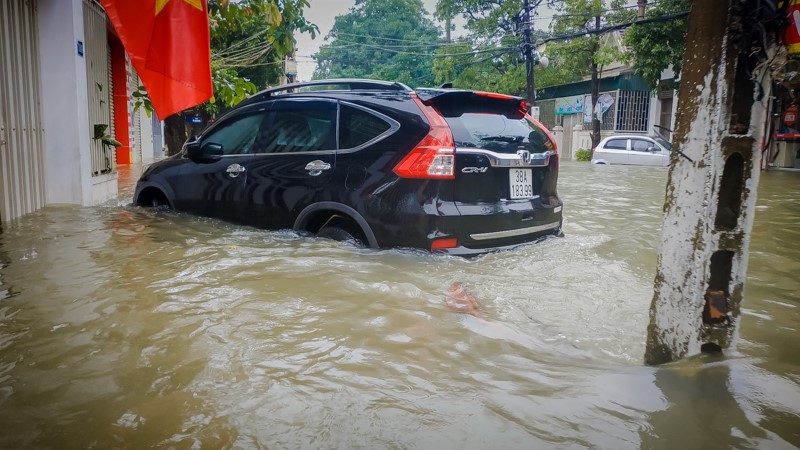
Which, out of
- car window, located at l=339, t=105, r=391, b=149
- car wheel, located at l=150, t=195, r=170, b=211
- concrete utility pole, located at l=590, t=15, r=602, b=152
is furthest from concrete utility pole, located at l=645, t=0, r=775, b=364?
concrete utility pole, located at l=590, t=15, r=602, b=152

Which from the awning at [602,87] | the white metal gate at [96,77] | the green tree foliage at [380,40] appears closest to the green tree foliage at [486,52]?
the awning at [602,87]

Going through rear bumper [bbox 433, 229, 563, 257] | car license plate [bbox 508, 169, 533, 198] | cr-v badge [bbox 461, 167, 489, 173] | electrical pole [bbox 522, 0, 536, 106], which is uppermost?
electrical pole [bbox 522, 0, 536, 106]

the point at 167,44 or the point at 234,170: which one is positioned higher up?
the point at 167,44

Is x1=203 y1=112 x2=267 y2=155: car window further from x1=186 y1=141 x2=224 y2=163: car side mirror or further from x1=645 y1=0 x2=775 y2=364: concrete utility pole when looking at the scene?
x1=645 y1=0 x2=775 y2=364: concrete utility pole

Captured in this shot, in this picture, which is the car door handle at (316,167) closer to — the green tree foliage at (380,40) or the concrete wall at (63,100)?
the concrete wall at (63,100)

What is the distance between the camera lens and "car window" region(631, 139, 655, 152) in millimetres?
18781

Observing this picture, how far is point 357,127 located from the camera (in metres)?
4.49

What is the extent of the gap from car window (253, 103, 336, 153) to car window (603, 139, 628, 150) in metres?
16.6

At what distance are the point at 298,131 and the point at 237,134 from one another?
87cm

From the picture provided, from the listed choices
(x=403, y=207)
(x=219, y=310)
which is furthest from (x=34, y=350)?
(x=403, y=207)

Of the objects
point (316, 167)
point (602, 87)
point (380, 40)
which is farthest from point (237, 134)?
point (380, 40)

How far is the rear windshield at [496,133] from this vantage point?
4.19 metres

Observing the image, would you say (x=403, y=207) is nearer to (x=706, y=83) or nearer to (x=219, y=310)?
(x=219, y=310)

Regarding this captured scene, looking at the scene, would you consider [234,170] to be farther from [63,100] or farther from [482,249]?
[63,100]
